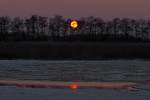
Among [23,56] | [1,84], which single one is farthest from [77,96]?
[23,56]

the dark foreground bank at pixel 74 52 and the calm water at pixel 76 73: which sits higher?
the calm water at pixel 76 73

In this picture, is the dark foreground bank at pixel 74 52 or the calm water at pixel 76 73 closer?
the calm water at pixel 76 73

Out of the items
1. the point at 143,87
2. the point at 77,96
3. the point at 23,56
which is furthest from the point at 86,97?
the point at 23,56

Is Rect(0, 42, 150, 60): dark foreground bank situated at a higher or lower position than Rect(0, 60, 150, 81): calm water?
lower

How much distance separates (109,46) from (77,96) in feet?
129

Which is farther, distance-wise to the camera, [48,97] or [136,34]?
[136,34]

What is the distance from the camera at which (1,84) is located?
59.5ft

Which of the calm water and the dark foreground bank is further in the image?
the dark foreground bank

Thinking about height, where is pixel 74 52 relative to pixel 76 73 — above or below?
below

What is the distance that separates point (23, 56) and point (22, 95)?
34.8 metres

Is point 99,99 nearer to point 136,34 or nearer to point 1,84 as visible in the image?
point 1,84

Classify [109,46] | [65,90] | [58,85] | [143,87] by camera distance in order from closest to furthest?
[65,90] → [143,87] → [58,85] → [109,46]

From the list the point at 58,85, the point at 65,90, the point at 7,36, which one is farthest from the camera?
the point at 7,36

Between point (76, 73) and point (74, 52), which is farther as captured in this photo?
point (74, 52)
